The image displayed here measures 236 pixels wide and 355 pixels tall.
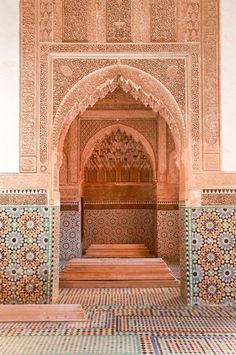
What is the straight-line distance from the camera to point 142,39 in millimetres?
5387

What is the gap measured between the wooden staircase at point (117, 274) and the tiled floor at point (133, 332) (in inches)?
41.8

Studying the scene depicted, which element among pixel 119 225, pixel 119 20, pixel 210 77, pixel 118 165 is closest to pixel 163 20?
pixel 119 20

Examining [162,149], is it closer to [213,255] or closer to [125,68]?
[125,68]

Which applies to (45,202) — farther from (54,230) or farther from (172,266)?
(172,266)

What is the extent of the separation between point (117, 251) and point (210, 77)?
4.91 meters

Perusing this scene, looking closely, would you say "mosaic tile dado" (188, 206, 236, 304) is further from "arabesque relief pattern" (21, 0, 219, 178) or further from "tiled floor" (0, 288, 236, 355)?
"arabesque relief pattern" (21, 0, 219, 178)

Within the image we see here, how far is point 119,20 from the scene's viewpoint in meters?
5.42

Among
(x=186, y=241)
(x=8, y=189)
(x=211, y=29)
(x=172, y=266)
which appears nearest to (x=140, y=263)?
(x=172, y=266)

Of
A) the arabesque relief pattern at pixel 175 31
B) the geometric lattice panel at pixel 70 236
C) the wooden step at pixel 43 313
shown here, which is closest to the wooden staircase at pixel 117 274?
the geometric lattice panel at pixel 70 236

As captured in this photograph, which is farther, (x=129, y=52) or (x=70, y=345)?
(x=129, y=52)

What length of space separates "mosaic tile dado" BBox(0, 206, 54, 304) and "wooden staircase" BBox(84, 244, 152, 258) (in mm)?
3835

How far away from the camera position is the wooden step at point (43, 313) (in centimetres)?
451

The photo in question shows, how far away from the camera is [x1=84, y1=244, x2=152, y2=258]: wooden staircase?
360 inches

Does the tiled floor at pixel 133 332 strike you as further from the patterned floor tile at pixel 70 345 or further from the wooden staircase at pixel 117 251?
the wooden staircase at pixel 117 251
